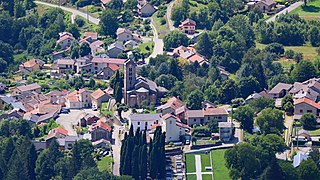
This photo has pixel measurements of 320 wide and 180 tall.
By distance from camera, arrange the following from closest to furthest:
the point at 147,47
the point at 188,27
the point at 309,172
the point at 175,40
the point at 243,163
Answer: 1. the point at 309,172
2. the point at 243,163
3. the point at 175,40
4. the point at 147,47
5. the point at 188,27

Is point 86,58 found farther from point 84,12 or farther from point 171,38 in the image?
point 84,12

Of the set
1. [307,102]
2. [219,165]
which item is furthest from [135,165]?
[307,102]

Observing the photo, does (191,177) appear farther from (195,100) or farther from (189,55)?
(189,55)

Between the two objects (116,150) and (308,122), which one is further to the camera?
(308,122)

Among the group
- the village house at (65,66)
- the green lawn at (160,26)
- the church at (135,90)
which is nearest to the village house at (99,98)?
the church at (135,90)

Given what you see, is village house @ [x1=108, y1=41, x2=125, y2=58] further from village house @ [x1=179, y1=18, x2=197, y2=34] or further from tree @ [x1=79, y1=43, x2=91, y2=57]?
village house @ [x1=179, y1=18, x2=197, y2=34]

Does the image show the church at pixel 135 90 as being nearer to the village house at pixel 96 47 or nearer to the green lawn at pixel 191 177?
the green lawn at pixel 191 177

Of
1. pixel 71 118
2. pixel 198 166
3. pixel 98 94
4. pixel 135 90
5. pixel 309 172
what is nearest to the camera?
pixel 309 172
